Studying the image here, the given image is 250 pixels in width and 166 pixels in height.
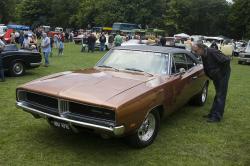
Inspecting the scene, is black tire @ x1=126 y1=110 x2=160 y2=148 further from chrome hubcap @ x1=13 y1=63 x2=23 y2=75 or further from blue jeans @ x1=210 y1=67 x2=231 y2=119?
chrome hubcap @ x1=13 y1=63 x2=23 y2=75

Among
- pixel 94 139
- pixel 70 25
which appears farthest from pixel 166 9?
pixel 94 139

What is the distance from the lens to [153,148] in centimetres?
556

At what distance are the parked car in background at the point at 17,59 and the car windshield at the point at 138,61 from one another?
6185mm

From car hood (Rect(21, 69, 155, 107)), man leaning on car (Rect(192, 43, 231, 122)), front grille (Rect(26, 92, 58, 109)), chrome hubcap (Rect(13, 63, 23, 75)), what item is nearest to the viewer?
car hood (Rect(21, 69, 155, 107))

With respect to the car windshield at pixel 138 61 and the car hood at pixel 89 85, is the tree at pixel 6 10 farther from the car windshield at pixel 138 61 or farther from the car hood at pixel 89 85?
the car hood at pixel 89 85

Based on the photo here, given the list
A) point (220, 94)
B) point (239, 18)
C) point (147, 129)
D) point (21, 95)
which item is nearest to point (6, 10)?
point (239, 18)

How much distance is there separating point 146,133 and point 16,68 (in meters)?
8.02

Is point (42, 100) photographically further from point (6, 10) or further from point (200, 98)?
point (6, 10)

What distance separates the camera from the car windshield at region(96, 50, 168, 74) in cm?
636

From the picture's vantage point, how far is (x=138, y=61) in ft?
21.5

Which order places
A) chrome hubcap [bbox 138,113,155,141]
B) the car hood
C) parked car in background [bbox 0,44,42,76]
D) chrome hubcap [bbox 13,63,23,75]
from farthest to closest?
1. chrome hubcap [bbox 13,63,23,75]
2. parked car in background [bbox 0,44,42,76]
3. chrome hubcap [bbox 138,113,155,141]
4. the car hood

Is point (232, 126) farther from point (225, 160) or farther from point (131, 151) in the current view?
point (131, 151)

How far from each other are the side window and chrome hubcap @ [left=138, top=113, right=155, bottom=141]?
1291mm

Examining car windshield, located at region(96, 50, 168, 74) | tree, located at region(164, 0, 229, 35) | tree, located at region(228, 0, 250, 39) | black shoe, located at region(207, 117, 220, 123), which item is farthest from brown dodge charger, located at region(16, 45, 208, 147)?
tree, located at region(164, 0, 229, 35)
